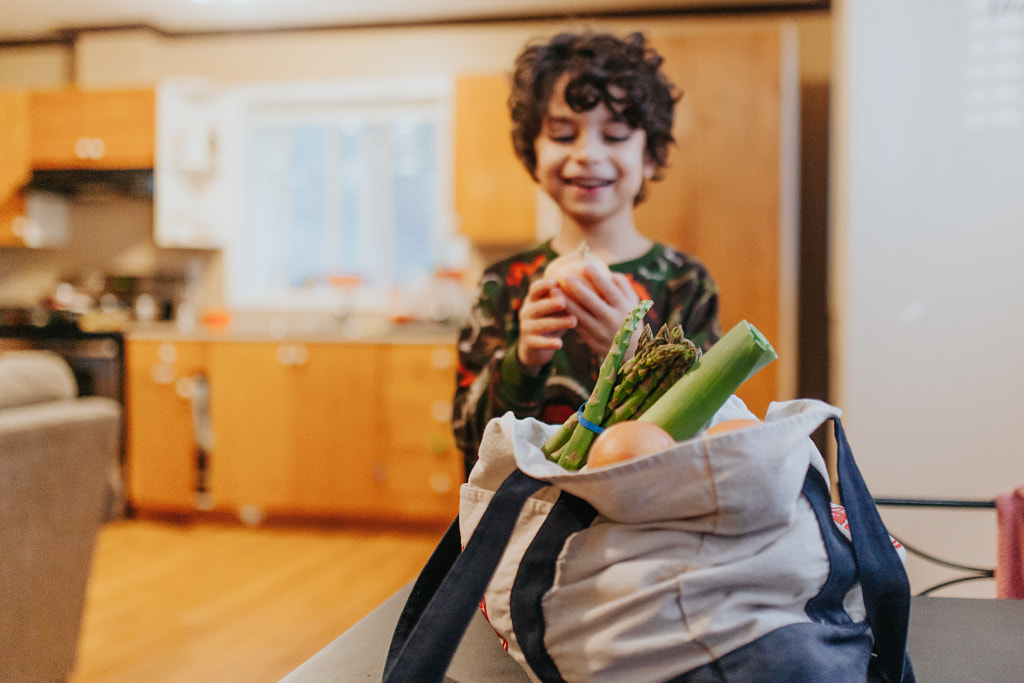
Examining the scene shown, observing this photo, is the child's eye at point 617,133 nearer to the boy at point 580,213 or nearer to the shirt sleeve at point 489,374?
the boy at point 580,213

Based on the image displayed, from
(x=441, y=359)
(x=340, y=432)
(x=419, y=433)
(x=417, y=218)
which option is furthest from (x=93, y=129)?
(x=419, y=433)

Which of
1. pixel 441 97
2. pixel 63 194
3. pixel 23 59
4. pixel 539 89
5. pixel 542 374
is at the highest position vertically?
pixel 23 59

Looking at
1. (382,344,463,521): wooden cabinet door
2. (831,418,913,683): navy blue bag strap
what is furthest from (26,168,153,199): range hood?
(831,418,913,683): navy blue bag strap

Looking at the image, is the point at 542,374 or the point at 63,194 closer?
the point at 542,374

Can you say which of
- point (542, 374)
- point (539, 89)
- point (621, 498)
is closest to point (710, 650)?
point (621, 498)

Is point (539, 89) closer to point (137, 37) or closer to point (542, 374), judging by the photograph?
point (542, 374)

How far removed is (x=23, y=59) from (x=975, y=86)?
197 inches

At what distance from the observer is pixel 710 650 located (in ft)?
1.30

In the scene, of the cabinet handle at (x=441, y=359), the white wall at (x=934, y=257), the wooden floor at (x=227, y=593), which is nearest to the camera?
the wooden floor at (x=227, y=593)

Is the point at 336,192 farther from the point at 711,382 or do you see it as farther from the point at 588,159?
the point at 711,382

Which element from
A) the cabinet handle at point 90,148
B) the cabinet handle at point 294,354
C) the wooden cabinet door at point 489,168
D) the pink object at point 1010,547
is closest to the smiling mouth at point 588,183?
the pink object at point 1010,547

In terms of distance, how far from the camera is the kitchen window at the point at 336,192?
407 centimetres

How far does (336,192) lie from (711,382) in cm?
411

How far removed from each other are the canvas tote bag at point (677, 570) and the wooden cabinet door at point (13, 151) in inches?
173
